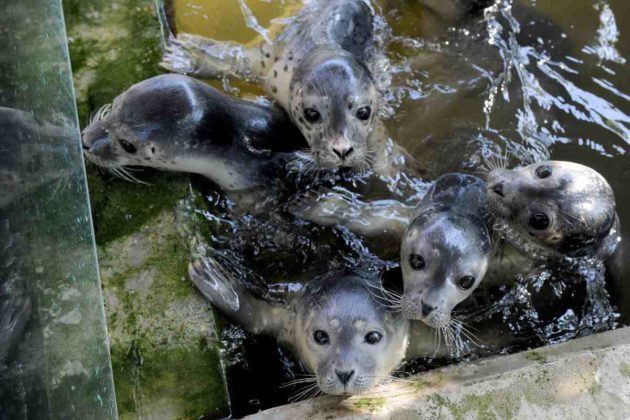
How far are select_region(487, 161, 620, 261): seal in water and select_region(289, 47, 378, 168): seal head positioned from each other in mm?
848

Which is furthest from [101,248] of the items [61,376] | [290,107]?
[290,107]

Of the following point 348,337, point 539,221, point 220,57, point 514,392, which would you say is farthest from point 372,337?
point 220,57

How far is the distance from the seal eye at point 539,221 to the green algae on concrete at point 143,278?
1889 mm

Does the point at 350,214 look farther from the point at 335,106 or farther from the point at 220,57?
the point at 220,57

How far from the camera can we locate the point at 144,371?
332cm

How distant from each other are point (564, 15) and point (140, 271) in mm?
3865

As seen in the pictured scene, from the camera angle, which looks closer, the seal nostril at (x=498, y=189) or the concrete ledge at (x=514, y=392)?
the concrete ledge at (x=514, y=392)

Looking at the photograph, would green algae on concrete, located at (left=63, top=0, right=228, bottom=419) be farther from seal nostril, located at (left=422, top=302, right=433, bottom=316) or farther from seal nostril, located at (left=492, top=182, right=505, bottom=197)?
seal nostril, located at (left=492, top=182, right=505, bottom=197)

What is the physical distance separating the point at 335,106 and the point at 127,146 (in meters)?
1.23

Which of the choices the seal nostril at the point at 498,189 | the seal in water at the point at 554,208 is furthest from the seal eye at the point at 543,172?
the seal nostril at the point at 498,189

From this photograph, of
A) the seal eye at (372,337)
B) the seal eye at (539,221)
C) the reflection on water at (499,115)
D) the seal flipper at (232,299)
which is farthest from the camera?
the reflection on water at (499,115)

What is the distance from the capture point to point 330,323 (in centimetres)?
328

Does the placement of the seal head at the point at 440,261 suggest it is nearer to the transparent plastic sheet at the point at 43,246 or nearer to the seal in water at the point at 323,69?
the seal in water at the point at 323,69

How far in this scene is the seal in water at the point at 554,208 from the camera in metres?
3.62
